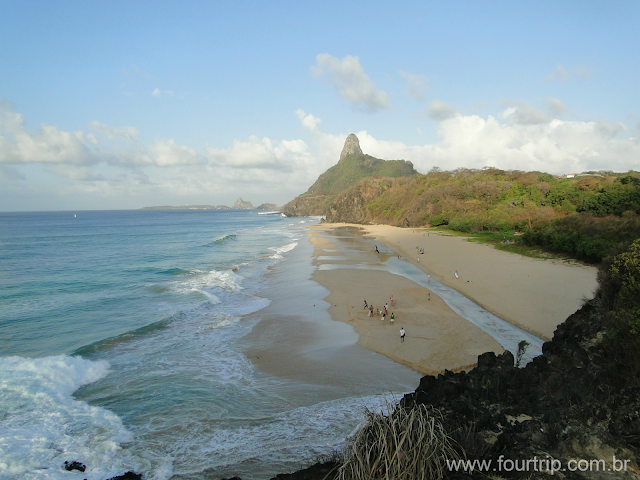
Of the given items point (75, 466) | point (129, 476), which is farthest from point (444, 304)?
point (75, 466)

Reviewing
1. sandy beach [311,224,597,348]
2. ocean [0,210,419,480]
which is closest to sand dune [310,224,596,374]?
sandy beach [311,224,597,348]

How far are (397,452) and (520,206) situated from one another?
6221 cm

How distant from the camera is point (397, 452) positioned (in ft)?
13.3

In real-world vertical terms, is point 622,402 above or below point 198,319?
above

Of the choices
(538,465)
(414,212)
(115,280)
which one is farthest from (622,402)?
(414,212)

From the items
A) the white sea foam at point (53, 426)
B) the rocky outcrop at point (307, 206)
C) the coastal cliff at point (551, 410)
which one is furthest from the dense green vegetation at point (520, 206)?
the rocky outcrop at point (307, 206)

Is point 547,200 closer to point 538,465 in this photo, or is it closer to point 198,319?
point 198,319

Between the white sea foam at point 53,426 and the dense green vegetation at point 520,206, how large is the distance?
25.3 m

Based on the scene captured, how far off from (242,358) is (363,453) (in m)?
9.82

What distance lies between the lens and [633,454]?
178 inches

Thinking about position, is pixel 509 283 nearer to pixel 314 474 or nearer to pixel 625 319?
pixel 625 319

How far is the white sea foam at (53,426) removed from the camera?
768 cm

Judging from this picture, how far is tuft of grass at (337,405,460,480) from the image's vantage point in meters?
4.09

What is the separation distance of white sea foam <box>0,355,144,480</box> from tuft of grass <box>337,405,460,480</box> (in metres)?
6.13
